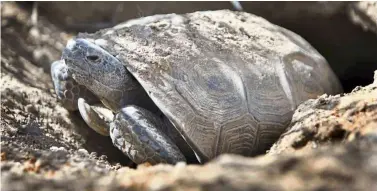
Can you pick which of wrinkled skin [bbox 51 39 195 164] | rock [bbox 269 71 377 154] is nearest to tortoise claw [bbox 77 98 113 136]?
wrinkled skin [bbox 51 39 195 164]

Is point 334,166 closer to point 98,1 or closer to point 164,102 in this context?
point 164,102

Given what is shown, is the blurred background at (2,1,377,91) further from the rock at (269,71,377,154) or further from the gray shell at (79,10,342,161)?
the rock at (269,71,377,154)

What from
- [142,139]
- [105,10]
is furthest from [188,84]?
[105,10]

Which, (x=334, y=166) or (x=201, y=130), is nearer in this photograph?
(x=334, y=166)

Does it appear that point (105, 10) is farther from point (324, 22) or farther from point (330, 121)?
point (330, 121)

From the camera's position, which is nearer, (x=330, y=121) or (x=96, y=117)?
(x=330, y=121)

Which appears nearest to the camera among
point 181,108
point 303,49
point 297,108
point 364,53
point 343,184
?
point 343,184

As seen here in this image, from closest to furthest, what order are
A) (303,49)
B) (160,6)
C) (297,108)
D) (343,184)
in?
(343,184) < (297,108) < (303,49) < (160,6)

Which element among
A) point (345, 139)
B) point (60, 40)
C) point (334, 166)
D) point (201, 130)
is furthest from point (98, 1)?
point (334, 166)
